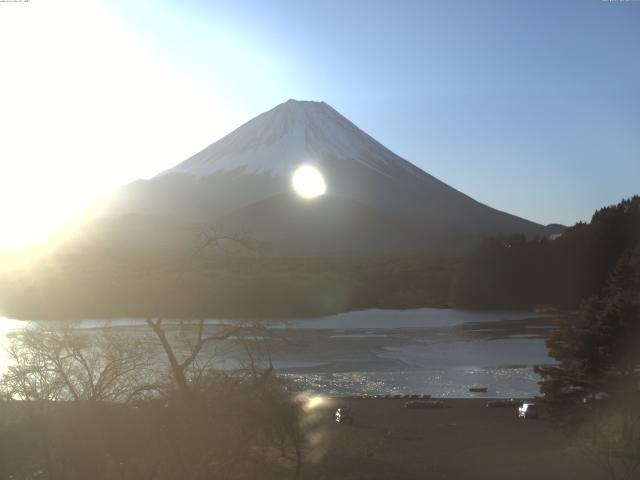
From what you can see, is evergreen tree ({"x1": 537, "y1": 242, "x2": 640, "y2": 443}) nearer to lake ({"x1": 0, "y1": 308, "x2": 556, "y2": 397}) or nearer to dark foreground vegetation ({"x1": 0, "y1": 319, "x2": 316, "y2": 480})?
lake ({"x1": 0, "y1": 308, "x2": 556, "y2": 397})

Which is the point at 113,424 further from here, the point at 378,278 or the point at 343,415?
the point at 378,278

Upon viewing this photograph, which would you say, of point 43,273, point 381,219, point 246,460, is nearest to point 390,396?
point 246,460

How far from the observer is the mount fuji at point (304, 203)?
73062mm

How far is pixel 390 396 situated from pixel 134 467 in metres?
11.0

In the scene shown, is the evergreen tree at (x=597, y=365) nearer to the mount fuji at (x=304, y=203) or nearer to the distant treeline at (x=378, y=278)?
the distant treeline at (x=378, y=278)

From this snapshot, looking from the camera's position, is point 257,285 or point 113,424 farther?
point 257,285

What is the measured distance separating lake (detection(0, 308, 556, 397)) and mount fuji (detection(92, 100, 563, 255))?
31003mm

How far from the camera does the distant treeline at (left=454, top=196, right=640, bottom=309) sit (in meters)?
39.1

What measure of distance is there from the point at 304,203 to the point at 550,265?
1807 inches

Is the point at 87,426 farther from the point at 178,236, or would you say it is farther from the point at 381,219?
the point at 381,219

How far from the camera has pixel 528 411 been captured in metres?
13.4

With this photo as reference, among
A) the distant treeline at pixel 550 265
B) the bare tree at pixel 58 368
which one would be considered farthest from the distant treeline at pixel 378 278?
the bare tree at pixel 58 368

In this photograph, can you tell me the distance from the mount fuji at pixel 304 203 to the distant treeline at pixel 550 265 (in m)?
19.7

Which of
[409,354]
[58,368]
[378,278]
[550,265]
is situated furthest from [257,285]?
[58,368]
